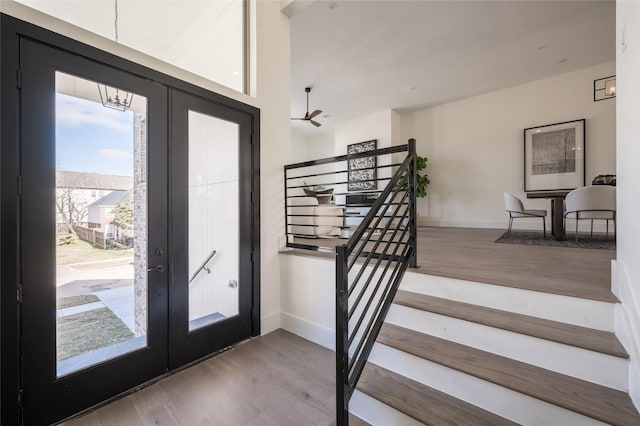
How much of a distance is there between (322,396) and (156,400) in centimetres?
116

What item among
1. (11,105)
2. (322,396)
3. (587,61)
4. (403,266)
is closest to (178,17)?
(11,105)

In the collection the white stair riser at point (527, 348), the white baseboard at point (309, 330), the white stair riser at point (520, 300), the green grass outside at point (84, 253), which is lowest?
the white baseboard at point (309, 330)

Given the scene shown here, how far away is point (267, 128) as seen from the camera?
117 inches

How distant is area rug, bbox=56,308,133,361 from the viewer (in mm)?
1733

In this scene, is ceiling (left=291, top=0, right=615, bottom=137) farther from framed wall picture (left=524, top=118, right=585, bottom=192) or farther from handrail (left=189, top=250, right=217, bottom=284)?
handrail (left=189, top=250, right=217, bottom=284)

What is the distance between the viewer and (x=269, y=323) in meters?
2.91

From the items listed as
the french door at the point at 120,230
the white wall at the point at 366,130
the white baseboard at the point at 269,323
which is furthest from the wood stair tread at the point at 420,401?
the white wall at the point at 366,130

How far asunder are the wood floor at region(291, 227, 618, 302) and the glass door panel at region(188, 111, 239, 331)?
2.56 ft

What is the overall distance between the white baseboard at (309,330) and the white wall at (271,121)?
0.12 meters

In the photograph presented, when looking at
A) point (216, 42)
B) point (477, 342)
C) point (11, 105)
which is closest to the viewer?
point (11, 105)

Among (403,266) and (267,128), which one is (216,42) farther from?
(403,266)

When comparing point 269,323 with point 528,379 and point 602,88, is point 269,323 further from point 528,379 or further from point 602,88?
point 602,88

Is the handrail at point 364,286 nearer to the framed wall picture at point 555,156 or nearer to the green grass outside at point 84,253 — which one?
the green grass outside at point 84,253

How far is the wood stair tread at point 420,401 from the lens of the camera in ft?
4.59
